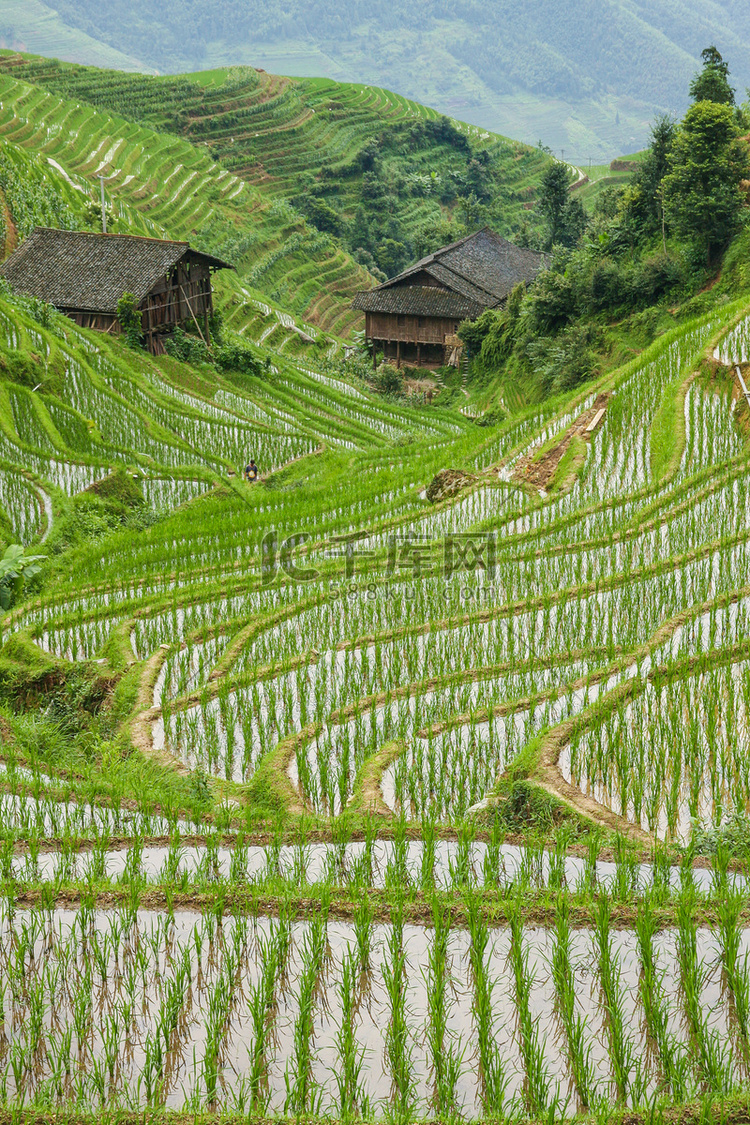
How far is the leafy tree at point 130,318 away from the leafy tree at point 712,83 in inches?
539

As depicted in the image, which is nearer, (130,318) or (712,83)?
(712,83)

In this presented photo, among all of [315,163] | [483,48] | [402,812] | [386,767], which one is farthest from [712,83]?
[483,48]

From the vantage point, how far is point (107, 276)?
25.5 metres

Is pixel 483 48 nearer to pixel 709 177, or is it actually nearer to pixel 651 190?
pixel 651 190

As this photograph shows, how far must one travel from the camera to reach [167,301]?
1036 inches

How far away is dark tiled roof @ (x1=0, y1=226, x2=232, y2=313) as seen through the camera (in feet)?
81.9

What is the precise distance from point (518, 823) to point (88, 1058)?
2461 millimetres

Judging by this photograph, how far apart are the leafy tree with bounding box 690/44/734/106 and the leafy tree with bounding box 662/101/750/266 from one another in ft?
10.5

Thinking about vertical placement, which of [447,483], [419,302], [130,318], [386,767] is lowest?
[386,767]

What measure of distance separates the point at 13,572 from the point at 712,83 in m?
19.8

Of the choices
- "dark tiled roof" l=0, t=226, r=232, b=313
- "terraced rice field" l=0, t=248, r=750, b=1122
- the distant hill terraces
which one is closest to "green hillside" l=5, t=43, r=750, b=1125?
"terraced rice field" l=0, t=248, r=750, b=1122

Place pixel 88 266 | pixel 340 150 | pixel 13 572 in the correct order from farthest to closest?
pixel 340 150, pixel 88 266, pixel 13 572

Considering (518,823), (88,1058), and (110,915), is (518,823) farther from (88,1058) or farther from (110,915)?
(88,1058)

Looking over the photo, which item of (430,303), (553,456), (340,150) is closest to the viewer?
(553,456)
